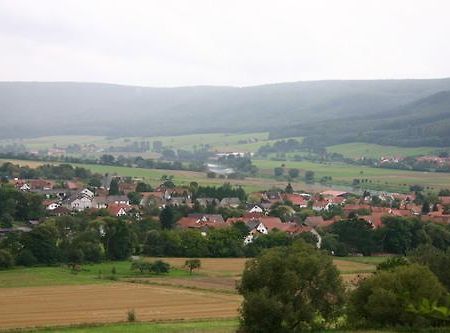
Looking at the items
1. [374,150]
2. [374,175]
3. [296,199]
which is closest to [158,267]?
[296,199]

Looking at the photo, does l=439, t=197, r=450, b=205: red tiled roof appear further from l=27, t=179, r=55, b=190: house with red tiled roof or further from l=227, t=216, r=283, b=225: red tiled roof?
l=27, t=179, r=55, b=190: house with red tiled roof

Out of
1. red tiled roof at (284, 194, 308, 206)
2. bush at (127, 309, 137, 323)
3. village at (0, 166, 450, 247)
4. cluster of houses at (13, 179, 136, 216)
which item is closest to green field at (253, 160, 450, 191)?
village at (0, 166, 450, 247)

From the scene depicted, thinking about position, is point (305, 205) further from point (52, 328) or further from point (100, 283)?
point (52, 328)

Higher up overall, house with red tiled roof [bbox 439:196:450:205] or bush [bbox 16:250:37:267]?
bush [bbox 16:250:37:267]

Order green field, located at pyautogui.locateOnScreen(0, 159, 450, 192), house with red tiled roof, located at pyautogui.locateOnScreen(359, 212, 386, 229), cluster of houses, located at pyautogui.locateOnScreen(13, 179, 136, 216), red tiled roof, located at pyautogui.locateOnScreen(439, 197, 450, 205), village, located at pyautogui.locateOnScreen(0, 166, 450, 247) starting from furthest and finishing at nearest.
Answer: green field, located at pyautogui.locateOnScreen(0, 159, 450, 192) → red tiled roof, located at pyautogui.locateOnScreen(439, 197, 450, 205) → cluster of houses, located at pyautogui.locateOnScreen(13, 179, 136, 216) → village, located at pyautogui.locateOnScreen(0, 166, 450, 247) → house with red tiled roof, located at pyautogui.locateOnScreen(359, 212, 386, 229)

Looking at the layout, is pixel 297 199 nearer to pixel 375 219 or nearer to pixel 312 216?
pixel 312 216

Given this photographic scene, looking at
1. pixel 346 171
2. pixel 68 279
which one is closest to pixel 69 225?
pixel 68 279
